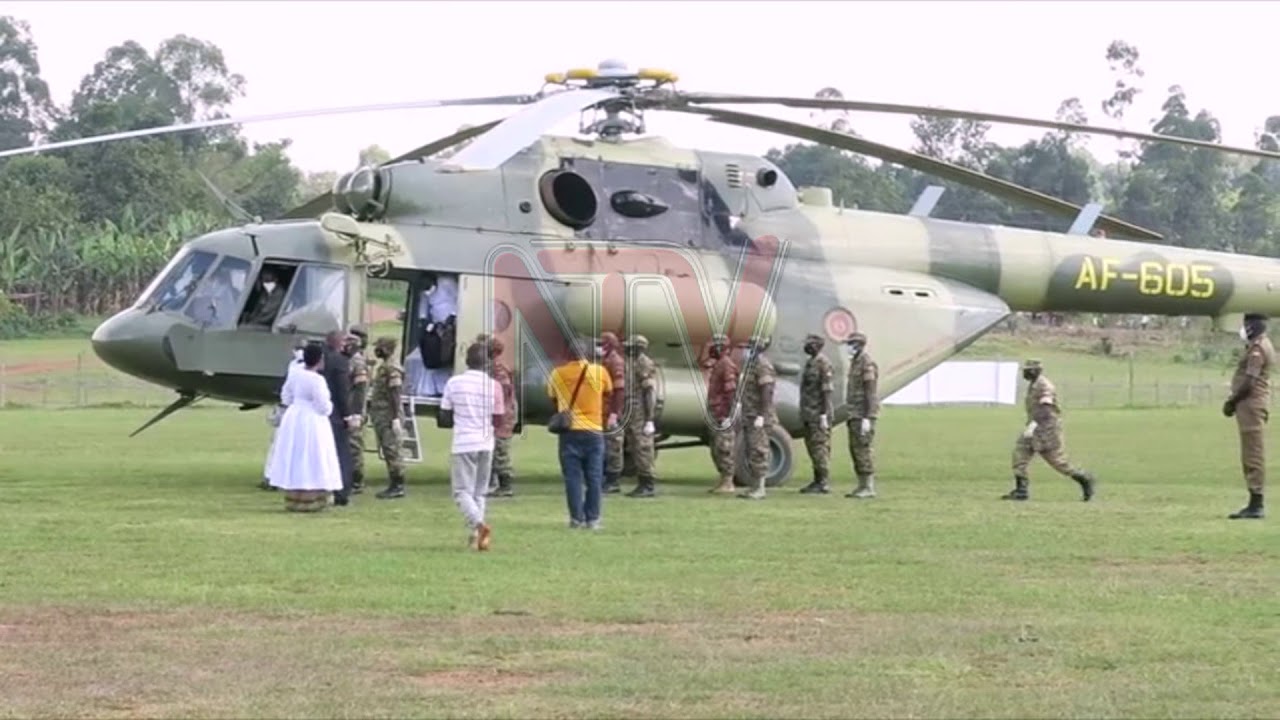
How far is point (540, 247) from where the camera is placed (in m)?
19.2

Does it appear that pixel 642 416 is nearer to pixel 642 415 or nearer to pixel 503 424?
pixel 642 415

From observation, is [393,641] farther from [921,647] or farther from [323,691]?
[921,647]

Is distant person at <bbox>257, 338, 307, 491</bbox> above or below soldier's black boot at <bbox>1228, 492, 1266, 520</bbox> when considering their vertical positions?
above

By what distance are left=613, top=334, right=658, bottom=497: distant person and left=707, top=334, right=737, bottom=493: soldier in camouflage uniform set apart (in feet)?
2.08

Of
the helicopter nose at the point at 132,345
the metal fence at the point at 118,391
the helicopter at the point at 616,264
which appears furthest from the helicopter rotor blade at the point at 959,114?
the metal fence at the point at 118,391

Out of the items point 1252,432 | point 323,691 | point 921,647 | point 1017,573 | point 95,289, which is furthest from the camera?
point 95,289

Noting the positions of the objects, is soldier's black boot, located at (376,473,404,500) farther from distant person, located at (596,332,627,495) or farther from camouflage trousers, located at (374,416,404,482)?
distant person, located at (596,332,627,495)

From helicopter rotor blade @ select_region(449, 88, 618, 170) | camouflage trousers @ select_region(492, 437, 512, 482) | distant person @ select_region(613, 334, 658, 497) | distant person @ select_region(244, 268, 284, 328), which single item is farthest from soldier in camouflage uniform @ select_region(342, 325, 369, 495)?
helicopter rotor blade @ select_region(449, 88, 618, 170)

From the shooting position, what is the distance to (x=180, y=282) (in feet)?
61.1

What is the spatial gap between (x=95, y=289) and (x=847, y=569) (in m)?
65.6

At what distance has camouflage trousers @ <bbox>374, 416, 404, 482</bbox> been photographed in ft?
59.5

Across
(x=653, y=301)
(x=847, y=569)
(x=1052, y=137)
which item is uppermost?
(x=1052, y=137)

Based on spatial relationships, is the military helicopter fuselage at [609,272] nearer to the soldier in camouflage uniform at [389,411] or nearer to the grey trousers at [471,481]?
the soldier in camouflage uniform at [389,411]

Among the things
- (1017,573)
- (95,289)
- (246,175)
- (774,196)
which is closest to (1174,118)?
(246,175)
